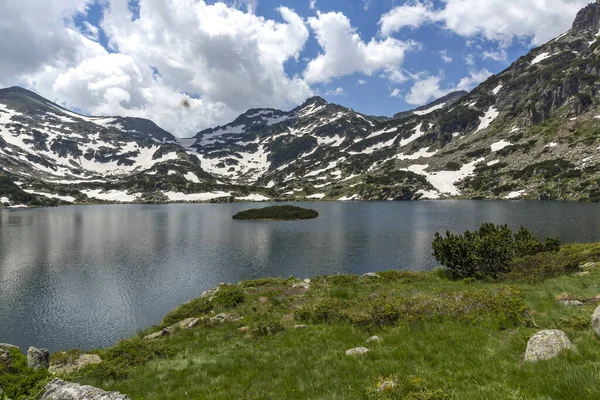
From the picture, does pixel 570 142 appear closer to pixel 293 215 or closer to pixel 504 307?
pixel 293 215

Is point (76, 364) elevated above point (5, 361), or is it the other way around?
point (5, 361)

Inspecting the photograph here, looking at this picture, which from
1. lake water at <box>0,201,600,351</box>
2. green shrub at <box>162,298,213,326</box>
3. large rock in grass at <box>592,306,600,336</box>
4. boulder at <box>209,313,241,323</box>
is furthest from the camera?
lake water at <box>0,201,600,351</box>

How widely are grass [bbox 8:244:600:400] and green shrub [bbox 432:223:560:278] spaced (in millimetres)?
5534

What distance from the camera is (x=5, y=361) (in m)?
11.7

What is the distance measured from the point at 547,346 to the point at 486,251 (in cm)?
2228

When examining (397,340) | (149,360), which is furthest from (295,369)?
(149,360)

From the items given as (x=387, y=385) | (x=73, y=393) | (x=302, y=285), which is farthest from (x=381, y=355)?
(x=302, y=285)

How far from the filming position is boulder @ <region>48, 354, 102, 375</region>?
52.3 feet

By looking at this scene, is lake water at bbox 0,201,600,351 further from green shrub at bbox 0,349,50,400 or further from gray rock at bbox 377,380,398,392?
gray rock at bbox 377,380,398,392

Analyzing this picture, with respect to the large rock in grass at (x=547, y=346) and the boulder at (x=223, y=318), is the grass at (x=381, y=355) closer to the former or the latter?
the large rock in grass at (x=547, y=346)

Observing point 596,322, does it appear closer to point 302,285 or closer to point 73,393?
point 73,393

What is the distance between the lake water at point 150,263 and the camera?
32.1 meters

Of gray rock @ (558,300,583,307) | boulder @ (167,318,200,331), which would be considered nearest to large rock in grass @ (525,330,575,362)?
gray rock @ (558,300,583,307)

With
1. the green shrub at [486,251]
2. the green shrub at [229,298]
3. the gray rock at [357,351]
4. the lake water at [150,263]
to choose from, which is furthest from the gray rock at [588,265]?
the green shrub at [229,298]
